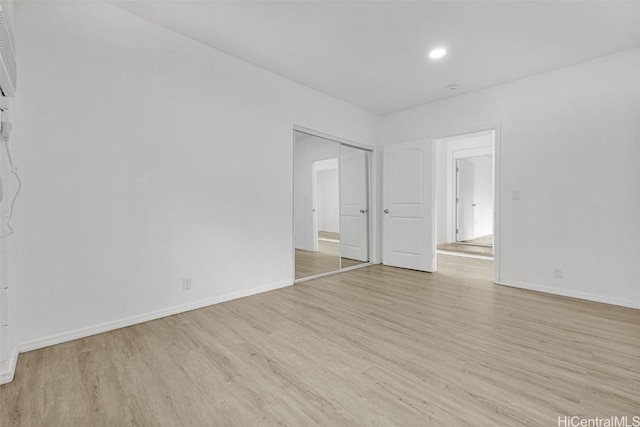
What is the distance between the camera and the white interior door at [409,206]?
14.6 feet

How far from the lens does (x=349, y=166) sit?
4844 millimetres

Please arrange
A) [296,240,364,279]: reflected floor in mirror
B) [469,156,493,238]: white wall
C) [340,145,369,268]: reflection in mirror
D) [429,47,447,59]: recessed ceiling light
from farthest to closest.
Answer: [469,156,493,238]: white wall, [340,145,369,268]: reflection in mirror, [296,240,364,279]: reflected floor in mirror, [429,47,447,59]: recessed ceiling light

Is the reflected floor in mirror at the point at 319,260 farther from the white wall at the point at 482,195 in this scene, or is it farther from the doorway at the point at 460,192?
the white wall at the point at 482,195

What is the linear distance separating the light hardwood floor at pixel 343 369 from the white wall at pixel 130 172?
0.34m

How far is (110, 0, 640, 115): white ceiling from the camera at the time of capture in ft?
7.74

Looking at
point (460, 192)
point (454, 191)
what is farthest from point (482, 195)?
point (454, 191)

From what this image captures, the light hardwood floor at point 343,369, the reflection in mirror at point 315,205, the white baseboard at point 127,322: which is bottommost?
the light hardwood floor at point 343,369

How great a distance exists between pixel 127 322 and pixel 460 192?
756 cm

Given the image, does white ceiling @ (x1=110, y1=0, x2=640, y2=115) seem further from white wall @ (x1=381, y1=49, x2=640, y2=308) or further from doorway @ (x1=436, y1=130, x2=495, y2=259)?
doorway @ (x1=436, y1=130, x2=495, y2=259)

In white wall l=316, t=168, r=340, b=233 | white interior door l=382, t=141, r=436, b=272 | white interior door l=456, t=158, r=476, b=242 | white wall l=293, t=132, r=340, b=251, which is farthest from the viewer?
white interior door l=456, t=158, r=476, b=242

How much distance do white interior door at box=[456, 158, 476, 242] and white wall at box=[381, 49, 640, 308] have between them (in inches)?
150

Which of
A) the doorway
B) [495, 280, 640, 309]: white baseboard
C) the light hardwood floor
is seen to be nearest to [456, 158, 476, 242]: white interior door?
the doorway

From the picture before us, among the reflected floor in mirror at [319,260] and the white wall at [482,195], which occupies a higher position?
the white wall at [482,195]

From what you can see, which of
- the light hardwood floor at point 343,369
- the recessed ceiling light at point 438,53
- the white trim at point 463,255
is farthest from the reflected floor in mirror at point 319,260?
the white trim at point 463,255
